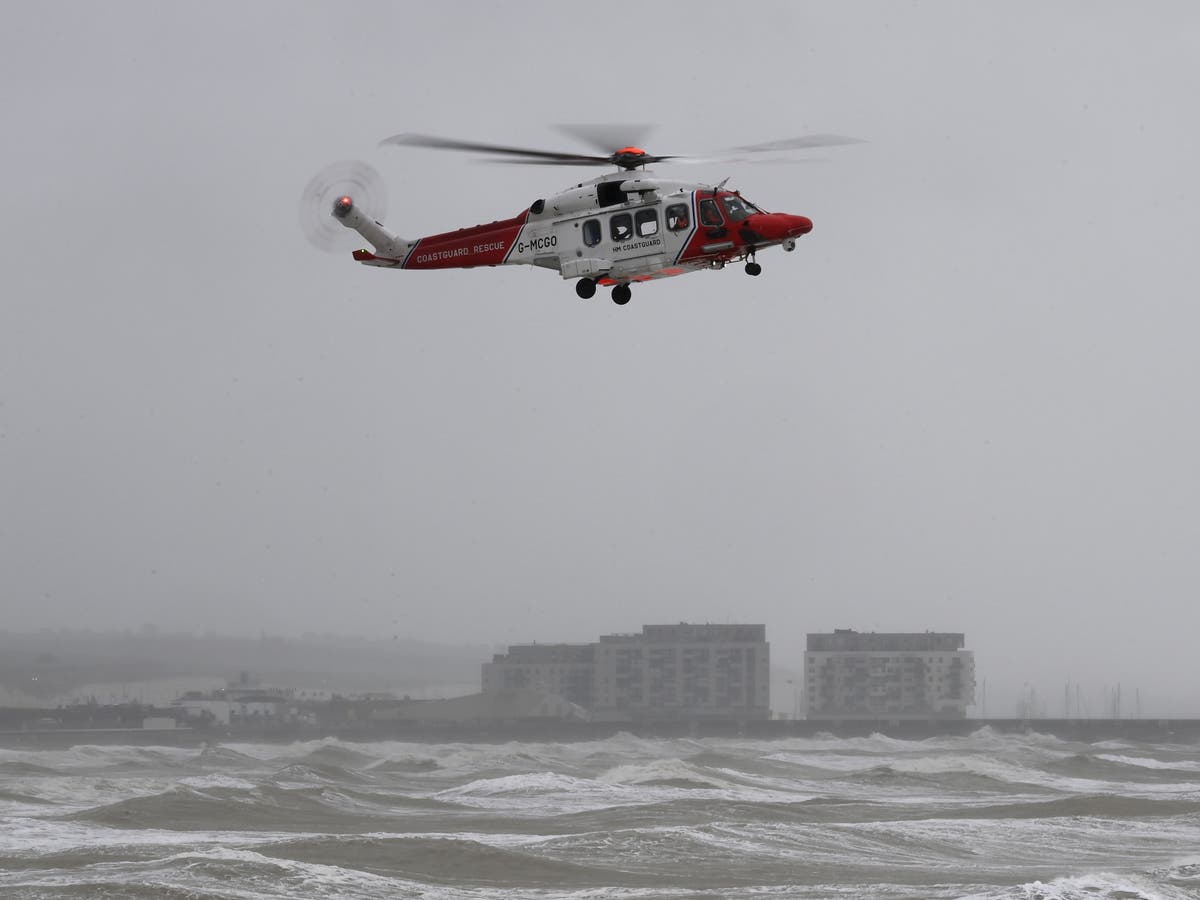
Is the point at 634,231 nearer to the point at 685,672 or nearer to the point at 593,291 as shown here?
the point at 593,291

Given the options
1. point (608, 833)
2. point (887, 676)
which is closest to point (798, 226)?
Result: point (608, 833)

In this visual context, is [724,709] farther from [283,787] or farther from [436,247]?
[436,247]

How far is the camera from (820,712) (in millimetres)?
170250

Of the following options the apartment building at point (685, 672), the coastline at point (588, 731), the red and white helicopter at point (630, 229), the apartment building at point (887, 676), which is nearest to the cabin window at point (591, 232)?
the red and white helicopter at point (630, 229)

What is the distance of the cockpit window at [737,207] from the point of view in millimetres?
Answer: 31438

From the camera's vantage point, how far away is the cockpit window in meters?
31.4

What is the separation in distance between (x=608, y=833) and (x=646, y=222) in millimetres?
21136

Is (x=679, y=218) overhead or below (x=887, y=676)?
overhead

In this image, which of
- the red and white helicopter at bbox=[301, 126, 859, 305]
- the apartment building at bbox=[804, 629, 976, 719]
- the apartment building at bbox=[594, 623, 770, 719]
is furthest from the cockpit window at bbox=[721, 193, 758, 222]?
the apartment building at bbox=[804, 629, 976, 719]

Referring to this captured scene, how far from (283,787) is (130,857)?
23.7 meters

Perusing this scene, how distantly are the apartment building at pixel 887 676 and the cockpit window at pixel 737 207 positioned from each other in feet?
461

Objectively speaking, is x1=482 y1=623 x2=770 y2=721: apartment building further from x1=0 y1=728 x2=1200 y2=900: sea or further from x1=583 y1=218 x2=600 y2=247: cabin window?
x1=583 y1=218 x2=600 y2=247: cabin window

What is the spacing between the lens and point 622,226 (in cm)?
3206

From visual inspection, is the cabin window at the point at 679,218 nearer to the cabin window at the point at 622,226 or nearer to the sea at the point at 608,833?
the cabin window at the point at 622,226
